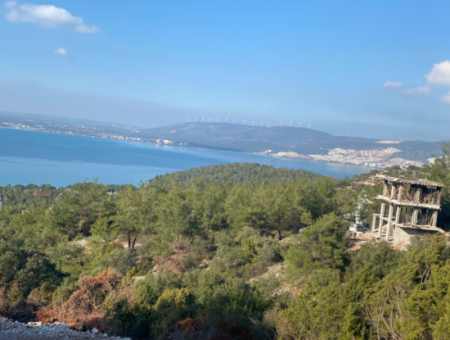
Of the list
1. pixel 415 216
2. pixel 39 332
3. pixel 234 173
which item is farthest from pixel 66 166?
pixel 39 332

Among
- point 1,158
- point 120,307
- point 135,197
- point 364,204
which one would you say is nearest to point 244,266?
point 120,307

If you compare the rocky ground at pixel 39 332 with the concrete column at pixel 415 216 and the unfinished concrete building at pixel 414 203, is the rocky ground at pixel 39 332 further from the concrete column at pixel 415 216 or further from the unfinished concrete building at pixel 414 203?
the concrete column at pixel 415 216

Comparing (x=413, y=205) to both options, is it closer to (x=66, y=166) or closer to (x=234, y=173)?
(x=234, y=173)

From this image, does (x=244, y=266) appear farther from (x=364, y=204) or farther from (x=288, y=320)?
(x=364, y=204)

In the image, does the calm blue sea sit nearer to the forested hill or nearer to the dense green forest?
the forested hill

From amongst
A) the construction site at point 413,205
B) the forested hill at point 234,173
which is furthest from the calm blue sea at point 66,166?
the construction site at point 413,205
